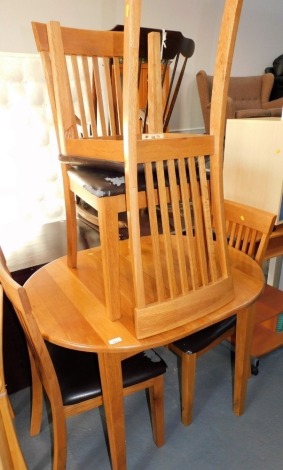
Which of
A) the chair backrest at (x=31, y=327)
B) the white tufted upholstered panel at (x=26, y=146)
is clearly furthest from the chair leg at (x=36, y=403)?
the white tufted upholstered panel at (x=26, y=146)

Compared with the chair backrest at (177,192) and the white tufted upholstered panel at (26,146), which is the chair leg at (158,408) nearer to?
the chair backrest at (177,192)

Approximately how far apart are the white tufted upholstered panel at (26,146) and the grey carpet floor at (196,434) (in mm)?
1308

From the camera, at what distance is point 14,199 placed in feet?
7.67

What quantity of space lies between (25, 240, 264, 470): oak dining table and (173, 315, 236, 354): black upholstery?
59mm

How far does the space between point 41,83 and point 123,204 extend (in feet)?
5.65

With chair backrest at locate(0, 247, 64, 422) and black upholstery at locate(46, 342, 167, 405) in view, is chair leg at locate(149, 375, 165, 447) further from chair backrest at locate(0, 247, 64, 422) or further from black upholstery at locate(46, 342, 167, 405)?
chair backrest at locate(0, 247, 64, 422)

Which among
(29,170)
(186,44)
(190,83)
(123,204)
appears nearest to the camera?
(123,204)

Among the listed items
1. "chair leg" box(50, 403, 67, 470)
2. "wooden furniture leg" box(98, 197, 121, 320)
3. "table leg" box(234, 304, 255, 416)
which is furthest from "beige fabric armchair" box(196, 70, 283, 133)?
"chair leg" box(50, 403, 67, 470)

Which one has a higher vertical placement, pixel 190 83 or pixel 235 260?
pixel 190 83

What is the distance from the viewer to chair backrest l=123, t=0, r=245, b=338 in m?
0.80

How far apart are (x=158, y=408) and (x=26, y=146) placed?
6.08 ft

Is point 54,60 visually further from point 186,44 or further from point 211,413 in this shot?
point 211,413

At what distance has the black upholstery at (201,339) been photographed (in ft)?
4.02

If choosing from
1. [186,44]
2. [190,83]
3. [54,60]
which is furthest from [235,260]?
[190,83]
